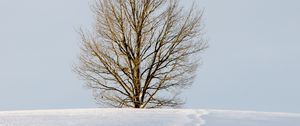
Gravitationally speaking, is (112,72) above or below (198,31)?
below

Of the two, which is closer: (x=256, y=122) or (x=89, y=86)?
(x=256, y=122)

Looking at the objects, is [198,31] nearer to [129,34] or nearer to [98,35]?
[129,34]

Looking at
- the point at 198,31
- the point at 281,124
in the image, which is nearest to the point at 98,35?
the point at 198,31

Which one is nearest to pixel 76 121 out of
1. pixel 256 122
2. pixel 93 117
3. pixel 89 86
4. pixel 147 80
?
pixel 93 117

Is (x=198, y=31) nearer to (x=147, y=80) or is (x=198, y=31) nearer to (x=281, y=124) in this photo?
(x=147, y=80)

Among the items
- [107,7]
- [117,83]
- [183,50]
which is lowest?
[117,83]

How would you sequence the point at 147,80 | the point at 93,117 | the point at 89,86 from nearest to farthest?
the point at 93,117
the point at 147,80
the point at 89,86

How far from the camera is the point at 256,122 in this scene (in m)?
6.95

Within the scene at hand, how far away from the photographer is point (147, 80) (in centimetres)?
1761

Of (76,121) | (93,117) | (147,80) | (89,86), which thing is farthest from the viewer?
(89,86)

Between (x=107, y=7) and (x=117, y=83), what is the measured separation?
3.14 metres

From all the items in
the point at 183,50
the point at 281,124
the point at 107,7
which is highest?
the point at 107,7

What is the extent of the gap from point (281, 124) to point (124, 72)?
1128 cm

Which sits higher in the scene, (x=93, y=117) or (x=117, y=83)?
(x=117, y=83)
